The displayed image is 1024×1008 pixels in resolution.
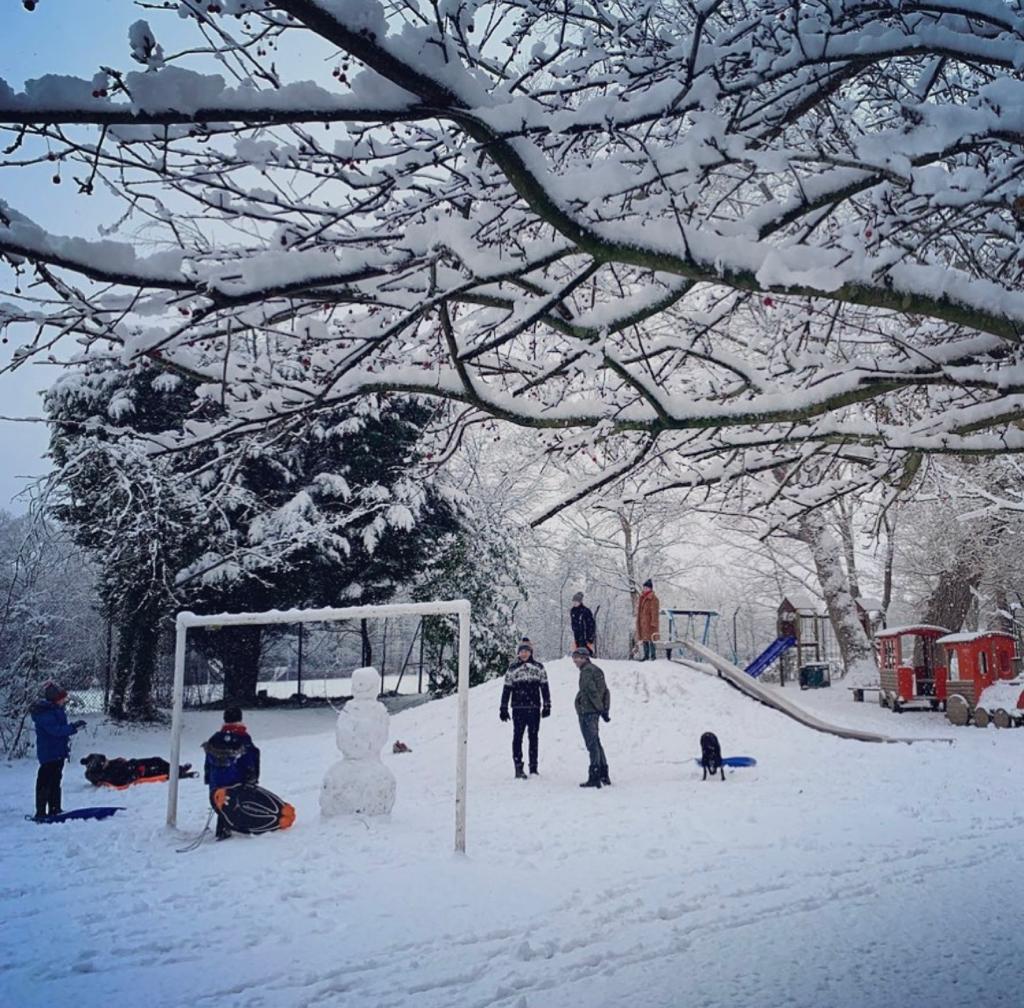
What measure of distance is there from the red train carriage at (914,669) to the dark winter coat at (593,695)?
12.0m

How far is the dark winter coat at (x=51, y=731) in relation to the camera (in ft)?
26.9

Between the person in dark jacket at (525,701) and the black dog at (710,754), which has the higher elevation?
the person in dark jacket at (525,701)

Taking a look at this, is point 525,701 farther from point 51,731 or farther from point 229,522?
point 229,522

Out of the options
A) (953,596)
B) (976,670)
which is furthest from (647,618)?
(953,596)

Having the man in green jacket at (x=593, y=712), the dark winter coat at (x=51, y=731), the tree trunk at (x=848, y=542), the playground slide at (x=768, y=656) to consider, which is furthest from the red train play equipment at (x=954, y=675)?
the dark winter coat at (x=51, y=731)

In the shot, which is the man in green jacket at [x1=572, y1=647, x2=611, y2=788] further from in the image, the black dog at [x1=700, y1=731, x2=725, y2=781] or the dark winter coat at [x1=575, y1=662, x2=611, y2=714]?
the black dog at [x1=700, y1=731, x2=725, y2=781]

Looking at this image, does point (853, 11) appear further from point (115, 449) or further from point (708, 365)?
point (115, 449)

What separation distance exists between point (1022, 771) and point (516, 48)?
11041 mm

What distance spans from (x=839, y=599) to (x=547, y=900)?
68.4 ft

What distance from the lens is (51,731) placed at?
27.4 ft

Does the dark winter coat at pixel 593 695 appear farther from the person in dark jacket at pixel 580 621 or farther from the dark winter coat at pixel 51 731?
the dark winter coat at pixel 51 731

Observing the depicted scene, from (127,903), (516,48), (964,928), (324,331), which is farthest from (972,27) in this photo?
(127,903)

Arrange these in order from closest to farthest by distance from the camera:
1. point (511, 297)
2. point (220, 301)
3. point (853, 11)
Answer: point (220, 301) → point (853, 11) → point (511, 297)

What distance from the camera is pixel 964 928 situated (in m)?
4.52
